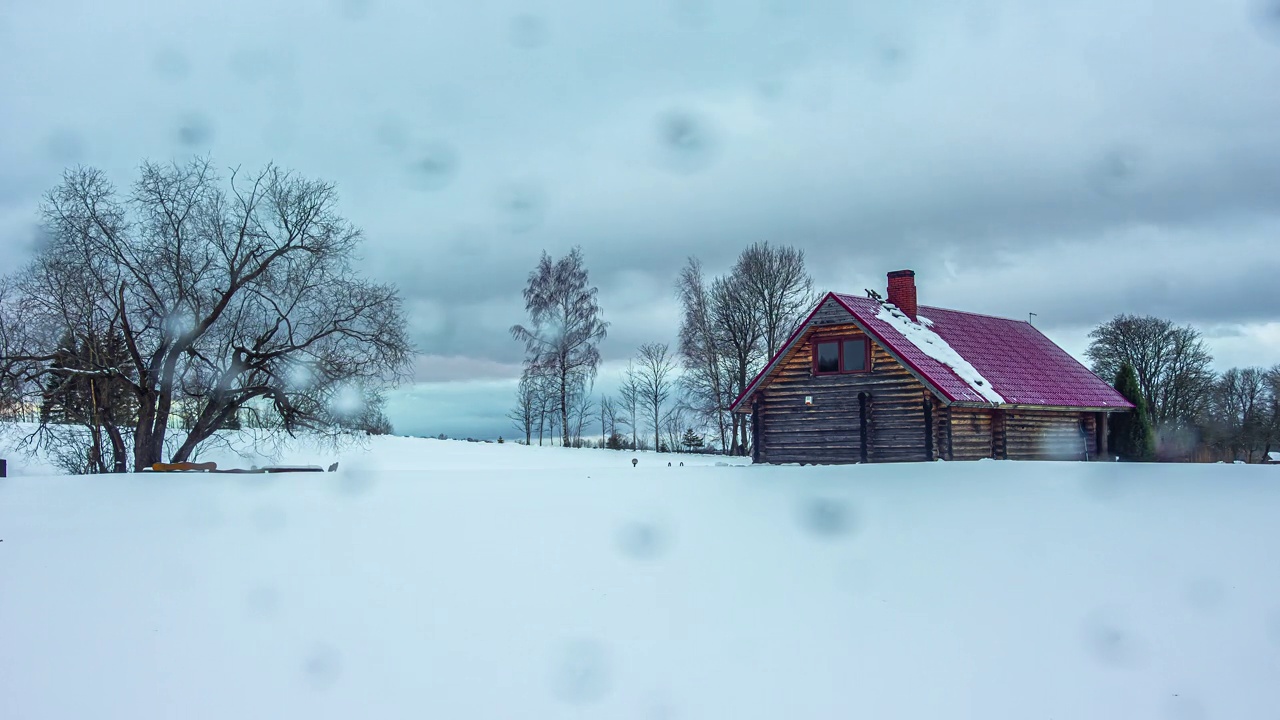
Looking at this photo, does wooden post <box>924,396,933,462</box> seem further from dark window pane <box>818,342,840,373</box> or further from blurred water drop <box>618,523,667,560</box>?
blurred water drop <box>618,523,667,560</box>

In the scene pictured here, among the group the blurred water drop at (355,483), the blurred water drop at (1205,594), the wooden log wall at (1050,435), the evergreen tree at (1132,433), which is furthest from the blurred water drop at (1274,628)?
the evergreen tree at (1132,433)

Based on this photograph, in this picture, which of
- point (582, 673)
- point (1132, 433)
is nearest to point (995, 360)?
point (1132, 433)

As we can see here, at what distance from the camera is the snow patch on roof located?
961 inches

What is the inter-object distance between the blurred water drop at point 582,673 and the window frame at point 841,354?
17935 millimetres

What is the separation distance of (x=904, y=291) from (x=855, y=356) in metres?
4.18

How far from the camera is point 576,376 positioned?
42.7 m

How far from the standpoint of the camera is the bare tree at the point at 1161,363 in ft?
159

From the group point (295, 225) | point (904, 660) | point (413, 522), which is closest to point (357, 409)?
point (295, 225)

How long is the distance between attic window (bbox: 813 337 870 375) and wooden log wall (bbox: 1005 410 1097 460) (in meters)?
5.01

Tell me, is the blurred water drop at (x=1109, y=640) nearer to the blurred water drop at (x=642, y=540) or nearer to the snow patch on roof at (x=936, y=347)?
the blurred water drop at (x=642, y=540)

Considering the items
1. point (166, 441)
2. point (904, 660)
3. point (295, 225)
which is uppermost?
point (295, 225)

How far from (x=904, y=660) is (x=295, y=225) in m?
21.0

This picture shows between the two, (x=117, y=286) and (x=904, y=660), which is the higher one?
(x=117, y=286)

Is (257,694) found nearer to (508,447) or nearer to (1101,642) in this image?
(1101,642)
